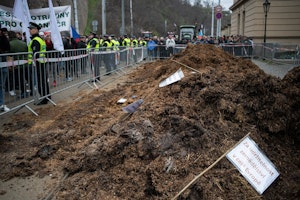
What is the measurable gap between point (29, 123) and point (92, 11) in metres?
59.5

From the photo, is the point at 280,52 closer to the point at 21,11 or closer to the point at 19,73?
the point at 21,11

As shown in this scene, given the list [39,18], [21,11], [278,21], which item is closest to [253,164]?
[21,11]

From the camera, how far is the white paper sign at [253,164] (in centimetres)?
377

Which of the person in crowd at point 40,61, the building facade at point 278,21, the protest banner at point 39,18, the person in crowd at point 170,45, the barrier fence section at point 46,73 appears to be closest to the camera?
the barrier fence section at point 46,73

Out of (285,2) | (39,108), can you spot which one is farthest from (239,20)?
(39,108)

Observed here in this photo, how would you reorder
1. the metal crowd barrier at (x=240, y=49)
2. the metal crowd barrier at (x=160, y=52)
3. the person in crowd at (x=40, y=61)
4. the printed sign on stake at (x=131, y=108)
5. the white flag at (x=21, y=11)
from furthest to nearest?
the metal crowd barrier at (x=240, y=49) < the metal crowd barrier at (x=160, y=52) < the white flag at (x=21, y=11) < the person in crowd at (x=40, y=61) < the printed sign on stake at (x=131, y=108)

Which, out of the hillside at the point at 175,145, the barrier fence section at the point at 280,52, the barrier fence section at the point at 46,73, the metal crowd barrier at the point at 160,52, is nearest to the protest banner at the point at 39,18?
the barrier fence section at the point at 46,73

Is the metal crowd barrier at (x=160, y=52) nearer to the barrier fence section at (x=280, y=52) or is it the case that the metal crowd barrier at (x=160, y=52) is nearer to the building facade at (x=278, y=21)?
the barrier fence section at (x=280, y=52)

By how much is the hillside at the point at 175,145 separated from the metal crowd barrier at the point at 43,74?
1.25 metres

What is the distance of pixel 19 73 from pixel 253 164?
5736mm

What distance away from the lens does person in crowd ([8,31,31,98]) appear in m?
7.31

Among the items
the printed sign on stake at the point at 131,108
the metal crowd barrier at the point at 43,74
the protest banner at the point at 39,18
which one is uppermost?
the protest banner at the point at 39,18

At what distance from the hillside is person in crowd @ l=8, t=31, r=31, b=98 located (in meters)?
1.31

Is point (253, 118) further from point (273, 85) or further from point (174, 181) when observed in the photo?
point (174, 181)
